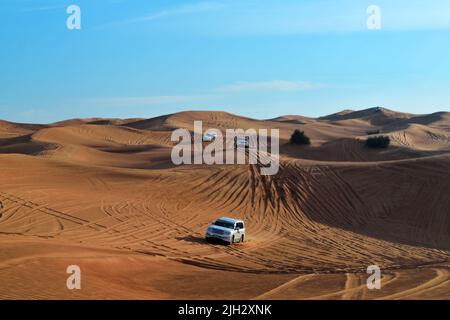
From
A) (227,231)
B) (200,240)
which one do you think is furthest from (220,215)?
(227,231)

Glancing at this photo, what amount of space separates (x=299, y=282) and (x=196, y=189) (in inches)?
621

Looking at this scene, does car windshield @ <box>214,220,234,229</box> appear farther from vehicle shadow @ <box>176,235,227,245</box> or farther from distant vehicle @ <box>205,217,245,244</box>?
vehicle shadow @ <box>176,235,227,245</box>

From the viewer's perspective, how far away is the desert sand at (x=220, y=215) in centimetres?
1378

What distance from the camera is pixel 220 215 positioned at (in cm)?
2677

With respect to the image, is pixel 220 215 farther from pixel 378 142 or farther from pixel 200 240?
pixel 378 142

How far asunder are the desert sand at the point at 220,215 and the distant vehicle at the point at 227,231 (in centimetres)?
40

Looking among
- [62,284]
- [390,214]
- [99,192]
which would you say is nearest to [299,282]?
[62,284]

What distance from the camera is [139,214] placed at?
2519 centimetres

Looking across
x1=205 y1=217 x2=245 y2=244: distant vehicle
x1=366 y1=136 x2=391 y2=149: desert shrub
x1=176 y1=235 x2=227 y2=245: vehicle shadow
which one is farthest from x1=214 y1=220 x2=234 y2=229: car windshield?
x1=366 y1=136 x2=391 y2=149: desert shrub

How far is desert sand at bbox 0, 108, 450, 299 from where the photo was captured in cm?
1378

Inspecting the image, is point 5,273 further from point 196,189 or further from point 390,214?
point 390,214

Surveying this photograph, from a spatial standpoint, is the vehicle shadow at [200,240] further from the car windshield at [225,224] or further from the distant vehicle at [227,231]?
the car windshield at [225,224]

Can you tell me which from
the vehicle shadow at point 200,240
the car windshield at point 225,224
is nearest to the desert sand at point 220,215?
the vehicle shadow at point 200,240

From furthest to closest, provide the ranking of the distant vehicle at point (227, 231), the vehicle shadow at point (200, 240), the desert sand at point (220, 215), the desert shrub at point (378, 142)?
the desert shrub at point (378, 142)
the vehicle shadow at point (200, 240)
the distant vehicle at point (227, 231)
the desert sand at point (220, 215)
